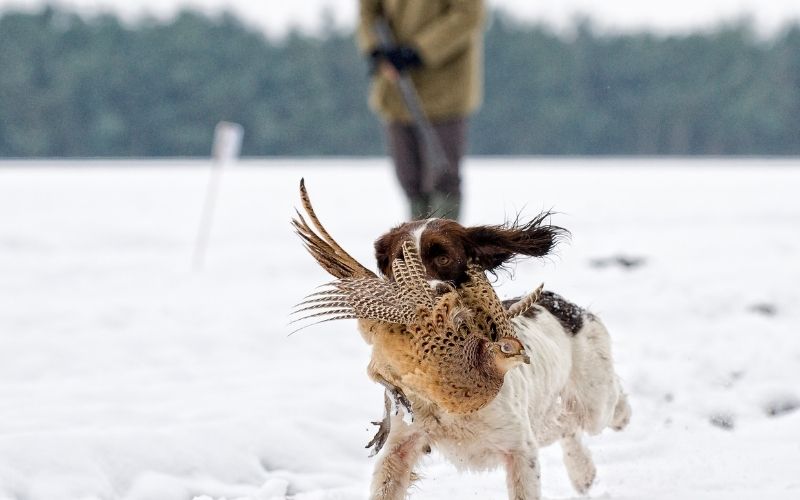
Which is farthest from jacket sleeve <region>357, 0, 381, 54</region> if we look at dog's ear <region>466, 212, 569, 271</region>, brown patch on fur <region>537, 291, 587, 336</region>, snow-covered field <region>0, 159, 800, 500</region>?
dog's ear <region>466, 212, 569, 271</region>

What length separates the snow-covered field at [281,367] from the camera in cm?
341

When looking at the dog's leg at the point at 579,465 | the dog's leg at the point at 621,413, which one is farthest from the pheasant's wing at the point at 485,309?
the dog's leg at the point at 621,413

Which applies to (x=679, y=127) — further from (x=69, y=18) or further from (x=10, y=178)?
(x=10, y=178)

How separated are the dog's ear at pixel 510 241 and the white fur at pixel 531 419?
0.23 m

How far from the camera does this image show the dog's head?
255 cm

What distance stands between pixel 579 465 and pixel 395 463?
1050mm

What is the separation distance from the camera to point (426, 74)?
22.4 ft

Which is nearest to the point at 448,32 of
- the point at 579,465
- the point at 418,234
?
the point at 579,465

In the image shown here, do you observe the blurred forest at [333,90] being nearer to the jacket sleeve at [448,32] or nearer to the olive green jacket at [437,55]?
the olive green jacket at [437,55]

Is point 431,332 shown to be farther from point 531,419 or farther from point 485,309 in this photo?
point 531,419

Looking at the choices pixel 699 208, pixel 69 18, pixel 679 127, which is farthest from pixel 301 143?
pixel 699 208

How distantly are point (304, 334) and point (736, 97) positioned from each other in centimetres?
6471

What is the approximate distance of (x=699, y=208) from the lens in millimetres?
13820

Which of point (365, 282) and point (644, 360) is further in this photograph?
point (644, 360)
